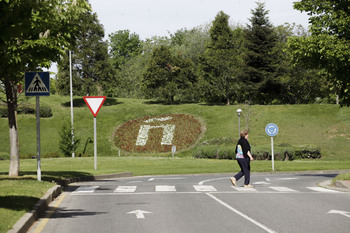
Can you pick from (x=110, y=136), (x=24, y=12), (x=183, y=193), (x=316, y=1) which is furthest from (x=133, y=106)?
(x=24, y=12)

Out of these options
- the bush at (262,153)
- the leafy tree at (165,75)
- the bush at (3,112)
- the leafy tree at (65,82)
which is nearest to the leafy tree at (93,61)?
the leafy tree at (65,82)

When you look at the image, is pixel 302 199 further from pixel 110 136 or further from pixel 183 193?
pixel 110 136

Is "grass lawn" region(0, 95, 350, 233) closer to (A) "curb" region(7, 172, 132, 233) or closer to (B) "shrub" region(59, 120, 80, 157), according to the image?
(B) "shrub" region(59, 120, 80, 157)

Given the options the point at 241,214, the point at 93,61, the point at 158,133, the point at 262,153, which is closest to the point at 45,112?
the point at 93,61

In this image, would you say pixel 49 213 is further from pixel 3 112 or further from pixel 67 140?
pixel 3 112

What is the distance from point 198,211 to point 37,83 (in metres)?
8.27

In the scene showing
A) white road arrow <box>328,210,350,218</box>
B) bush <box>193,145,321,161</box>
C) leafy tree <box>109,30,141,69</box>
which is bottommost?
bush <box>193,145,321,161</box>

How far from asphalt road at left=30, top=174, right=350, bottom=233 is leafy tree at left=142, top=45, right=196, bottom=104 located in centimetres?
5354

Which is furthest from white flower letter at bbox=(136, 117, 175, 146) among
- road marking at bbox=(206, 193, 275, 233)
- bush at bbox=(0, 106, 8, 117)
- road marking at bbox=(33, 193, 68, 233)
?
road marking at bbox=(206, 193, 275, 233)

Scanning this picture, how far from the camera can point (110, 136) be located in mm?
59938

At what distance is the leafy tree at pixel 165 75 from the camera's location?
230 feet

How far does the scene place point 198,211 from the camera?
11445mm

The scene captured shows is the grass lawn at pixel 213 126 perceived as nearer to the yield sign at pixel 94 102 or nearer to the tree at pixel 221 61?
the tree at pixel 221 61

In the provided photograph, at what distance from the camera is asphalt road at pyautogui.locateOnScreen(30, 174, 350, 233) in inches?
363
